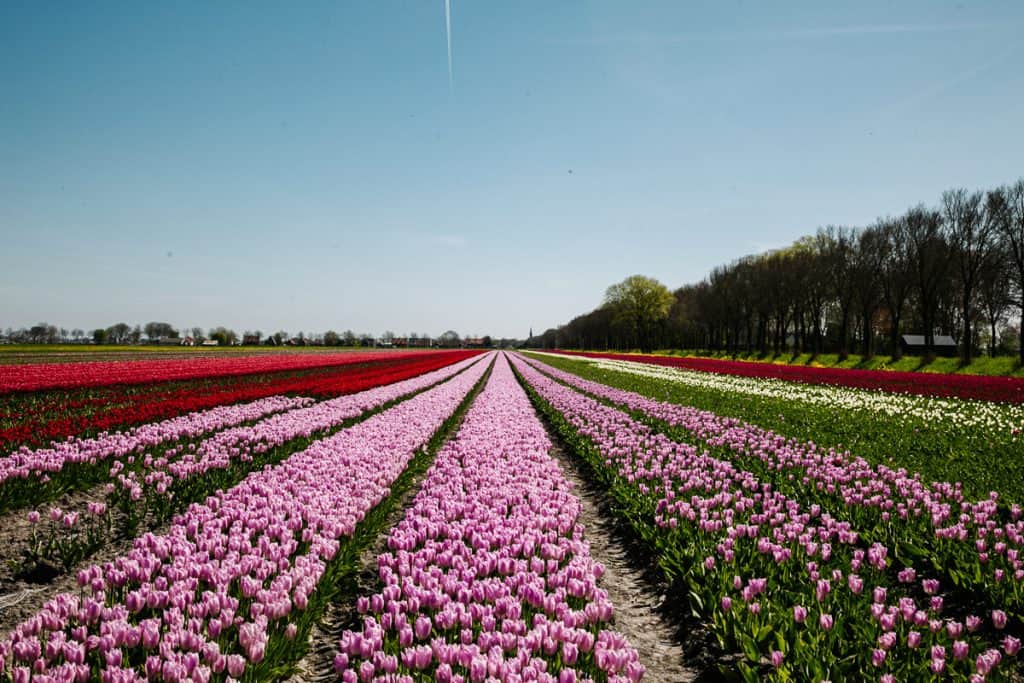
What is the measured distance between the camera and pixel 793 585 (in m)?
4.66

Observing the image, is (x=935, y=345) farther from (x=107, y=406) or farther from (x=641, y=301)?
(x=107, y=406)

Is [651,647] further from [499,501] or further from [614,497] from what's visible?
[614,497]

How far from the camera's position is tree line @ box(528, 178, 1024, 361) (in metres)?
44.8

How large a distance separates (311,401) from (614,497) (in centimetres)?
1258

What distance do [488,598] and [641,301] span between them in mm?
101719

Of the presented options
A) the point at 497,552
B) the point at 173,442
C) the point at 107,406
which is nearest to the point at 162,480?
A: the point at 173,442

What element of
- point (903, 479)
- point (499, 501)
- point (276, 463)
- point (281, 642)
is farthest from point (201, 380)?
point (903, 479)

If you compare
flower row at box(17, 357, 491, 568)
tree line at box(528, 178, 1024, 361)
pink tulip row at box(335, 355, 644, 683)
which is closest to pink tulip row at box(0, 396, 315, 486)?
flower row at box(17, 357, 491, 568)

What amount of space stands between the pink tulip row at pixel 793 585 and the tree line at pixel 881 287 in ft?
146

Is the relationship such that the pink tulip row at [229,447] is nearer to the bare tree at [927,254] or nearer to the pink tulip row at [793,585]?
the pink tulip row at [793,585]

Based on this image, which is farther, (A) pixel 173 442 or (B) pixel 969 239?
(B) pixel 969 239

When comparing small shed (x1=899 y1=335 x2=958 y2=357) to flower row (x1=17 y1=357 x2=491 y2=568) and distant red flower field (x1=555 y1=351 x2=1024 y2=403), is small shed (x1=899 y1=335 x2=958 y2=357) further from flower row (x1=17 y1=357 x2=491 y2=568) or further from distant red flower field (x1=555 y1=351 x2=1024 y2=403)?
flower row (x1=17 y1=357 x2=491 y2=568)

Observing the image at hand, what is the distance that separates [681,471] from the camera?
822 centimetres

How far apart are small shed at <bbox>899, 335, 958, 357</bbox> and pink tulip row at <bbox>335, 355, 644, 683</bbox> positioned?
225 ft
